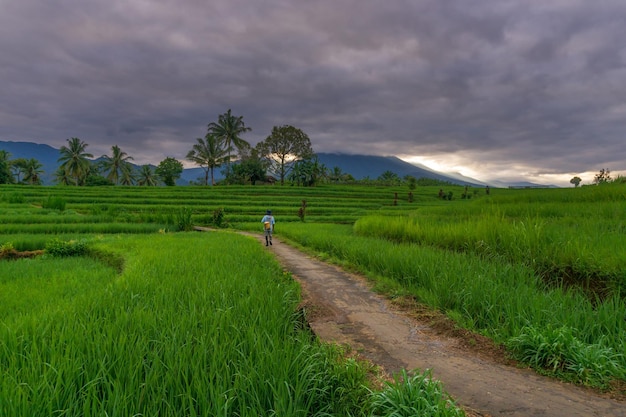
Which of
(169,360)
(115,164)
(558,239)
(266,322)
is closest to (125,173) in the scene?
(115,164)

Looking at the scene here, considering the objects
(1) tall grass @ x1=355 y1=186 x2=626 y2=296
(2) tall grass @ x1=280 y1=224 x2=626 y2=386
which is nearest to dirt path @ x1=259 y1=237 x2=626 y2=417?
(2) tall grass @ x1=280 y1=224 x2=626 y2=386

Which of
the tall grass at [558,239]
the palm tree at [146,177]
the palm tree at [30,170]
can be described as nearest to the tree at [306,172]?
the palm tree at [146,177]

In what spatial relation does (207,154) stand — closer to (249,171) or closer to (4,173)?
(249,171)

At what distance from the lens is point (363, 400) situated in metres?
2.18

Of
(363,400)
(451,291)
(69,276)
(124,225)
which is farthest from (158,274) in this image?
(124,225)

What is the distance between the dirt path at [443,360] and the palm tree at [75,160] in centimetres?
6438

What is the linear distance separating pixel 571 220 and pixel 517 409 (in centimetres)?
650

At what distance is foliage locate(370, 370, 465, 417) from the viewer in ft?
6.12

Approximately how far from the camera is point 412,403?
198 cm

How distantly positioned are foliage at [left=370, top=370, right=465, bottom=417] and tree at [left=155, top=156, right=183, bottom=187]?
73386mm

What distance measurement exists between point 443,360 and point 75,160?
67501 millimetres

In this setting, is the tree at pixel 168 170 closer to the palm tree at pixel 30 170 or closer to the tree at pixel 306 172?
the palm tree at pixel 30 170

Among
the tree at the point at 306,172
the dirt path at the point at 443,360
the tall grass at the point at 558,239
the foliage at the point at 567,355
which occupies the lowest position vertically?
the dirt path at the point at 443,360

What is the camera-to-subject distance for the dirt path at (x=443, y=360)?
7.31 ft
